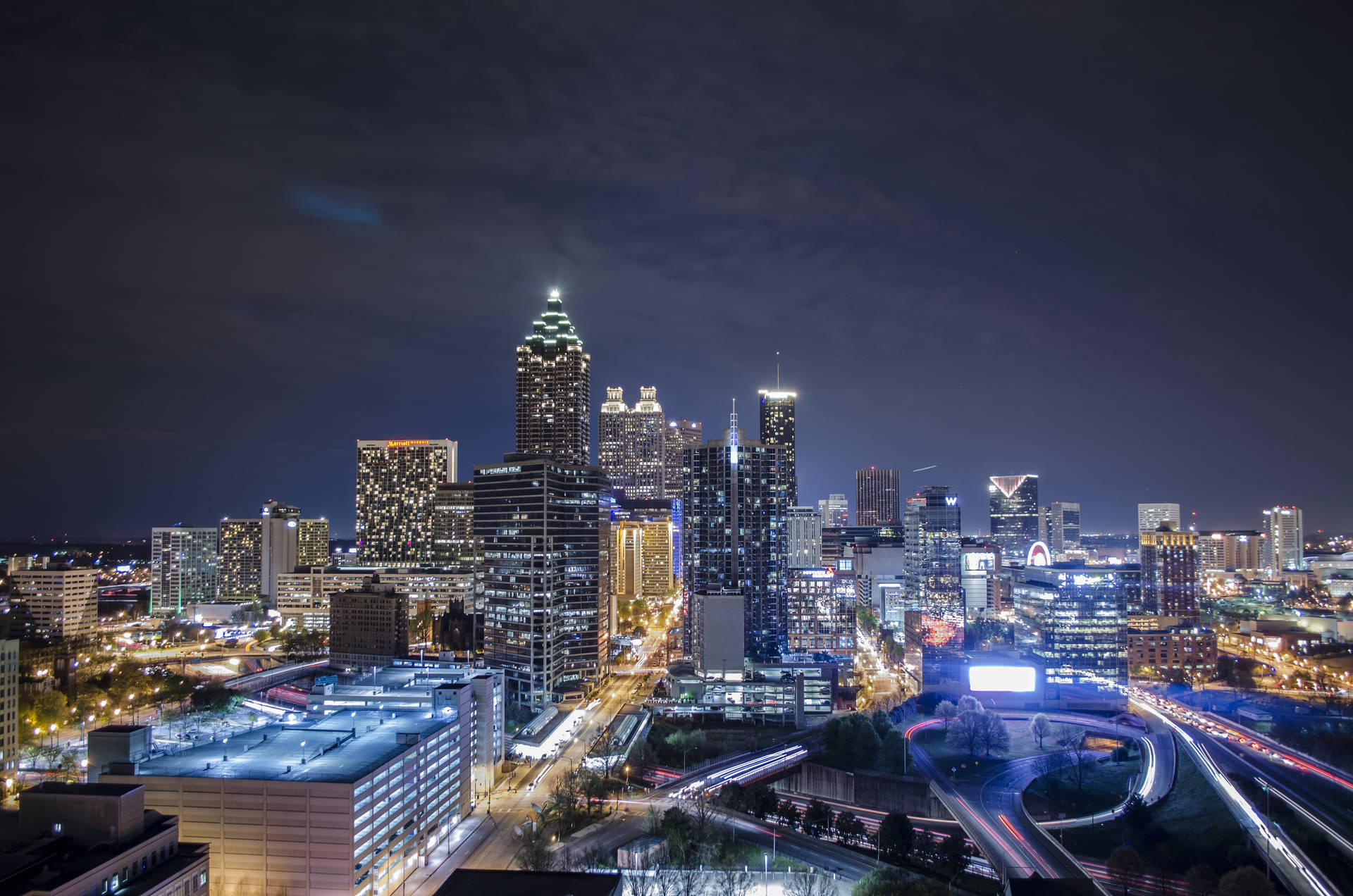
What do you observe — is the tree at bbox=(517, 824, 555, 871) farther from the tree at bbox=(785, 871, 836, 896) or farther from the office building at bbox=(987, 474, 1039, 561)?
the office building at bbox=(987, 474, 1039, 561)

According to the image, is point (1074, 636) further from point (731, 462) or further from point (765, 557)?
point (731, 462)

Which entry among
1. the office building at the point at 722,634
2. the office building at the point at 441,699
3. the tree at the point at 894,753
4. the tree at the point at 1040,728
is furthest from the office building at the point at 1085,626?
the office building at the point at 441,699

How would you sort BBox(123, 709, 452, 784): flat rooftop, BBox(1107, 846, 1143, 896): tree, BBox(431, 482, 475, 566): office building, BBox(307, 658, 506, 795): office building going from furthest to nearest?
BBox(431, 482, 475, 566): office building, BBox(307, 658, 506, 795): office building, BBox(1107, 846, 1143, 896): tree, BBox(123, 709, 452, 784): flat rooftop

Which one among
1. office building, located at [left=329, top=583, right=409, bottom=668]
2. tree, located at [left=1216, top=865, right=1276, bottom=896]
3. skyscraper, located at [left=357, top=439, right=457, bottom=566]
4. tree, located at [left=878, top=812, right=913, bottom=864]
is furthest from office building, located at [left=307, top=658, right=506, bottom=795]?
skyscraper, located at [left=357, top=439, right=457, bottom=566]

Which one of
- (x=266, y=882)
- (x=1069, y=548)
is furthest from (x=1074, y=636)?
(x=1069, y=548)

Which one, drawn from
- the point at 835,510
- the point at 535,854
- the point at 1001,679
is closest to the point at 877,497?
the point at 835,510

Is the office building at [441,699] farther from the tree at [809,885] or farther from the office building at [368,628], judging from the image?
the office building at [368,628]
